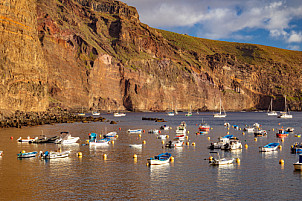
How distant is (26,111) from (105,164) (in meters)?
109

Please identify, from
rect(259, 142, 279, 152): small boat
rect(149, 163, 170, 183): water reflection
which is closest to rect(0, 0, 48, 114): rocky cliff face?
rect(149, 163, 170, 183): water reflection

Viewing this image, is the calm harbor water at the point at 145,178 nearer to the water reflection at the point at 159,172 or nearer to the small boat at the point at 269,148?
the water reflection at the point at 159,172

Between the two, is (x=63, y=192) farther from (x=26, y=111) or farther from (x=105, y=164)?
(x=26, y=111)

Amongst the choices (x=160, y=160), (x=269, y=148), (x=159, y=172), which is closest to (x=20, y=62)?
(x=160, y=160)

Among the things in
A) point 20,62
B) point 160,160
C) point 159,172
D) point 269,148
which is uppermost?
point 20,62

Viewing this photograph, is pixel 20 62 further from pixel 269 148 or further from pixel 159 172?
pixel 159 172

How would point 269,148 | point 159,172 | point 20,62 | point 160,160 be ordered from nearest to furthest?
1. point 159,172
2. point 160,160
3. point 269,148
4. point 20,62

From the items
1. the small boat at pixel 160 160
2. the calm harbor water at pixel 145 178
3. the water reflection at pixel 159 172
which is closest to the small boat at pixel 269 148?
the calm harbor water at pixel 145 178

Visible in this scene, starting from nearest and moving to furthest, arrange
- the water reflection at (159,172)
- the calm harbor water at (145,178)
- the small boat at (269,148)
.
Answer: the calm harbor water at (145,178), the water reflection at (159,172), the small boat at (269,148)

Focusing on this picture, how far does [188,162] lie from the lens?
53438 millimetres

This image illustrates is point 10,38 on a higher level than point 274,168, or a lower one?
higher

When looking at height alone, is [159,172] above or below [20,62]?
below

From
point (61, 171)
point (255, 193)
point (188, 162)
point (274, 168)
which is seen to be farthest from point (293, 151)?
point (61, 171)

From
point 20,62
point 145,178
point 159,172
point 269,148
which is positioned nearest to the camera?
point 145,178
